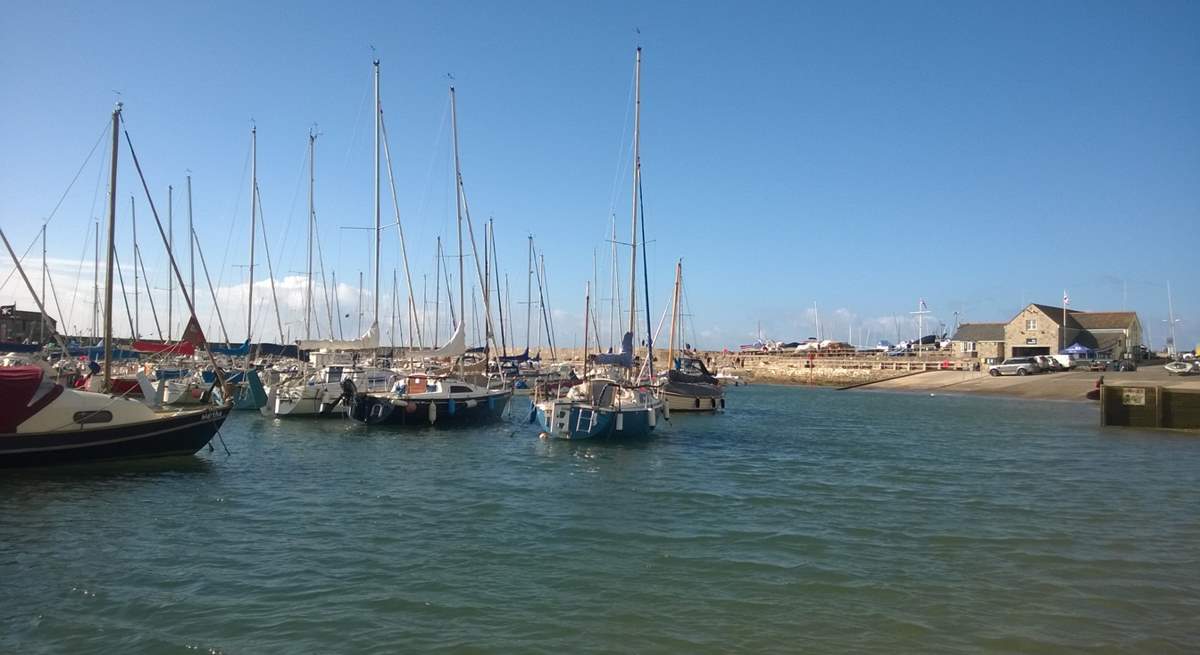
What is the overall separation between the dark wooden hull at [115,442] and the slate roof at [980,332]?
3690 inches

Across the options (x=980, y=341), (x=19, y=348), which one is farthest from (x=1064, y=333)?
(x=19, y=348)

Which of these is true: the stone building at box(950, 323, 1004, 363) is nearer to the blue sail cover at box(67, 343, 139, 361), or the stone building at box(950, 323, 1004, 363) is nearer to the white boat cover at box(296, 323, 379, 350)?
the white boat cover at box(296, 323, 379, 350)

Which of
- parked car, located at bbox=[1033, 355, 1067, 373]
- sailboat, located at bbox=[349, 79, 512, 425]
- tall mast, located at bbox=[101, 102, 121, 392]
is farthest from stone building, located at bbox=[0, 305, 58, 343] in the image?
parked car, located at bbox=[1033, 355, 1067, 373]

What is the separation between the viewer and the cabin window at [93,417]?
20.6m

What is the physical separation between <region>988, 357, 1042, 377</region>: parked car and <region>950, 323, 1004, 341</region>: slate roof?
51.4 feet

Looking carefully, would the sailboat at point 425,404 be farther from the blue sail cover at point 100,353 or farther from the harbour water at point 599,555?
the blue sail cover at point 100,353

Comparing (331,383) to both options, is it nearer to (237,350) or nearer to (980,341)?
(237,350)

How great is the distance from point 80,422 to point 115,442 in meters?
1.03

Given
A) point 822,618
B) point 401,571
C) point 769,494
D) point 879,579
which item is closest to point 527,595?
point 401,571

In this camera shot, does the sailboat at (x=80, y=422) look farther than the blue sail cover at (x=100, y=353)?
No

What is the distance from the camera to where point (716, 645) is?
9.47 m

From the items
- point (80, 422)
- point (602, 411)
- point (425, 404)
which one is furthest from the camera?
point (425, 404)

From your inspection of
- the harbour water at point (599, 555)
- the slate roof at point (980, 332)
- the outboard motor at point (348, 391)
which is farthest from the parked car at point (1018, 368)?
the outboard motor at point (348, 391)

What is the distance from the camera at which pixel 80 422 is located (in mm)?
20625
